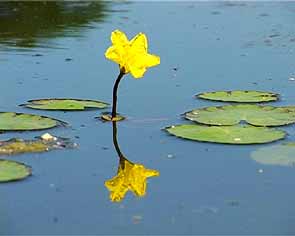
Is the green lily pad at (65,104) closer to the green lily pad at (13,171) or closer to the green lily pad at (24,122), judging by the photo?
the green lily pad at (24,122)

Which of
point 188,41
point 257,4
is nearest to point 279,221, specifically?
point 188,41

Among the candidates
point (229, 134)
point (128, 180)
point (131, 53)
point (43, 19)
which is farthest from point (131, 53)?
point (43, 19)

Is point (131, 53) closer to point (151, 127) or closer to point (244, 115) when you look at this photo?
point (151, 127)

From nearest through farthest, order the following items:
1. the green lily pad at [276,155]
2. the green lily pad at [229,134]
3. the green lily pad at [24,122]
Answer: the green lily pad at [276,155]
the green lily pad at [229,134]
the green lily pad at [24,122]

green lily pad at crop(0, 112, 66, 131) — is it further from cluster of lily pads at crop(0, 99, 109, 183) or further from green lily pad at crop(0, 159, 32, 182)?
green lily pad at crop(0, 159, 32, 182)

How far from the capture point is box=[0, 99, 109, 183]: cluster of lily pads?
317 centimetres

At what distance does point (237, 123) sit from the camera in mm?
3896

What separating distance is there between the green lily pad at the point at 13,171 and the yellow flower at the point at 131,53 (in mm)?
1013

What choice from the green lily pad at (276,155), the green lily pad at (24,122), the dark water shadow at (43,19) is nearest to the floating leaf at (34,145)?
the green lily pad at (24,122)

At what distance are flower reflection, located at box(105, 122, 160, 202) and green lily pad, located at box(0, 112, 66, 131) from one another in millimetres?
549

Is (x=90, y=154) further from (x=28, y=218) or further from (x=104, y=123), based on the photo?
(x=28, y=218)

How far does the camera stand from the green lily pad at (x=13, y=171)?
10.2 ft

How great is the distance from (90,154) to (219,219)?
3.20 ft

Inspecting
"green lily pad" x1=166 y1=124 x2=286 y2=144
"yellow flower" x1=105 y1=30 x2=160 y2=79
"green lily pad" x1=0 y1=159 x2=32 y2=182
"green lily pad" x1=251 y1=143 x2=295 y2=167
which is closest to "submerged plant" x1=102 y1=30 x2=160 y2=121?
"yellow flower" x1=105 y1=30 x2=160 y2=79
